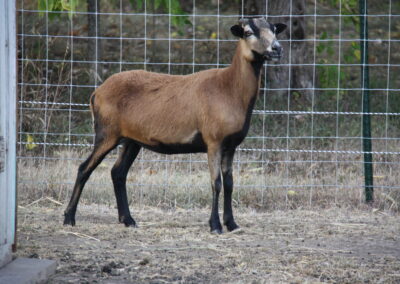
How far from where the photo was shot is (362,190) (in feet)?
28.5

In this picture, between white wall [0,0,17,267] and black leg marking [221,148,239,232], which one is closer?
white wall [0,0,17,267]

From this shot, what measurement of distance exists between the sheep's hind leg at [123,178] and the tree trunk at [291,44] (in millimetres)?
3967

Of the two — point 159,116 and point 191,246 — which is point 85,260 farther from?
point 159,116

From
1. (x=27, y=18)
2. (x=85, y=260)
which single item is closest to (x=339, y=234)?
(x=85, y=260)

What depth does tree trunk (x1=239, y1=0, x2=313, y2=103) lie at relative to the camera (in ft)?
35.6

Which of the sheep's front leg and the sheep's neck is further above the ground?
the sheep's neck

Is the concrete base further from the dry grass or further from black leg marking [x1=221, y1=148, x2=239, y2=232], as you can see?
the dry grass

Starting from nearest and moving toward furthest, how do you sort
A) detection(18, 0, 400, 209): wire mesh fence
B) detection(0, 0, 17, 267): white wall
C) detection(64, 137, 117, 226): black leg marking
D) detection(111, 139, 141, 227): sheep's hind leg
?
1. detection(0, 0, 17, 267): white wall
2. detection(64, 137, 117, 226): black leg marking
3. detection(111, 139, 141, 227): sheep's hind leg
4. detection(18, 0, 400, 209): wire mesh fence

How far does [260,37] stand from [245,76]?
0.39m

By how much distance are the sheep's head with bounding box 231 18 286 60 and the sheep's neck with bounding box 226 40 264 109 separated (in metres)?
0.09

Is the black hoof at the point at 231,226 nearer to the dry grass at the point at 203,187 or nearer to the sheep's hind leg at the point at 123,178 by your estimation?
the sheep's hind leg at the point at 123,178

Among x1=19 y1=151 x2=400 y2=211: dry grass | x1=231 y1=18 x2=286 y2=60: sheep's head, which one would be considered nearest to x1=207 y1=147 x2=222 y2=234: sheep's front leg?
x1=231 y1=18 x2=286 y2=60: sheep's head

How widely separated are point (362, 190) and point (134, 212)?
2.60m

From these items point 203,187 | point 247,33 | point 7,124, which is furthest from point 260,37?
point 7,124
